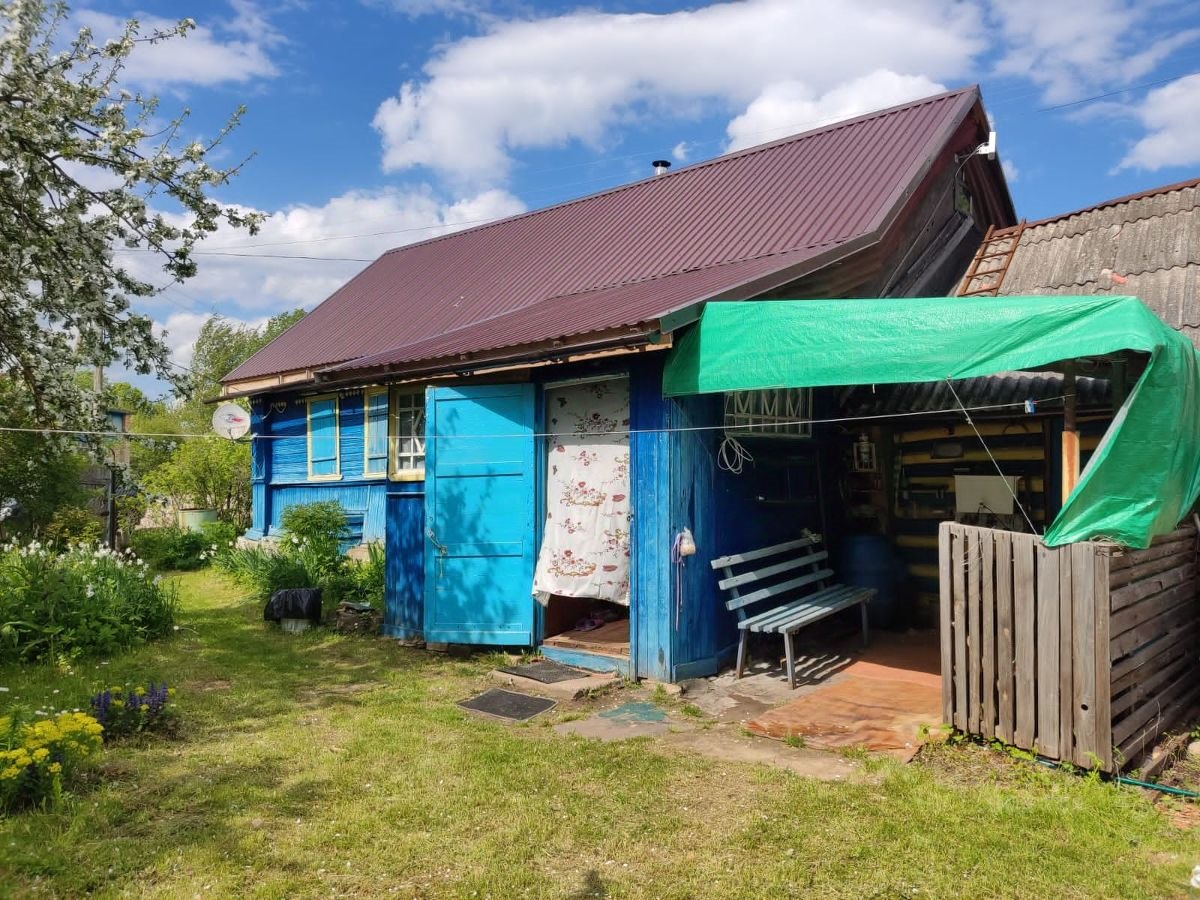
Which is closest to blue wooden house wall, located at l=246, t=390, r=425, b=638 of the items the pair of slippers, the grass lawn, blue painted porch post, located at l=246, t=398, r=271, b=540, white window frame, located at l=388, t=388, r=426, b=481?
blue painted porch post, located at l=246, t=398, r=271, b=540

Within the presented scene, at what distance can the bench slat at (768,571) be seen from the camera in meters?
6.76

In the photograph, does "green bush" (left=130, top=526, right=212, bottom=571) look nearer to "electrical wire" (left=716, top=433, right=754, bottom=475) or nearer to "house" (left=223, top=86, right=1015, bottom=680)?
"house" (left=223, top=86, right=1015, bottom=680)

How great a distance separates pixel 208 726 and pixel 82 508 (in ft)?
33.4

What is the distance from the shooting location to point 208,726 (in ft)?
18.6

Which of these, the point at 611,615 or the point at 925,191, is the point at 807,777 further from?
the point at 925,191

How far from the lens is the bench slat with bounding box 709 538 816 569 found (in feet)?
22.3

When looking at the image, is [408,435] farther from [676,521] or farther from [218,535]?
[676,521]

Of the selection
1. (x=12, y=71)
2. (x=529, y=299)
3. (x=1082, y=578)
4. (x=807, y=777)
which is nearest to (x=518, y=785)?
(x=807, y=777)

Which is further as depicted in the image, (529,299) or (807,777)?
(529,299)

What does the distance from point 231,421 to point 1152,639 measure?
14136 mm

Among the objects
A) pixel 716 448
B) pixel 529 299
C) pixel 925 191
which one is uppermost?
pixel 925 191

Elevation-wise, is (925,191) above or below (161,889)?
above

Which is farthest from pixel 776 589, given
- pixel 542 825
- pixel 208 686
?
pixel 208 686

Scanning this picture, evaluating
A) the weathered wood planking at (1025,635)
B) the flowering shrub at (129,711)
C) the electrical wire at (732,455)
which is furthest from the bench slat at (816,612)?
the flowering shrub at (129,711)
